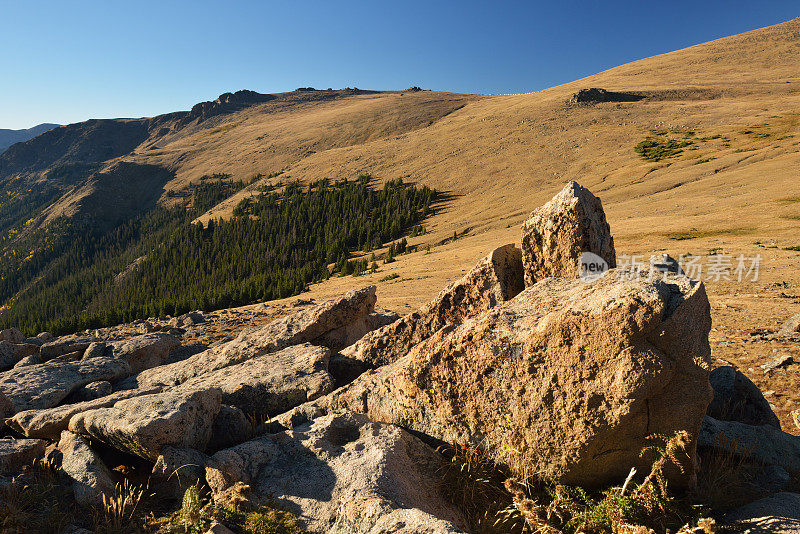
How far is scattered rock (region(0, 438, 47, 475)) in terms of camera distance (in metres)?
5.98

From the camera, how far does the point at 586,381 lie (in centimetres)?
513

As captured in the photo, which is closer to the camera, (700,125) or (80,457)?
(80,457)

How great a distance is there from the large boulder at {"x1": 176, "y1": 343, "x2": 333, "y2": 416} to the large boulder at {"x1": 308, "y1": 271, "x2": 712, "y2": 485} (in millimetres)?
3170

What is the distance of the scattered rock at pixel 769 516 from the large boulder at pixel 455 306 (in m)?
4.89

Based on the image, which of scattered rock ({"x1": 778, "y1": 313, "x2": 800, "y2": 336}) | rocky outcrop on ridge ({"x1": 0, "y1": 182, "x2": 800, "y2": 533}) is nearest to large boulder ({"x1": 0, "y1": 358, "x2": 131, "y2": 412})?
rocky outcrop on ridge ({"x1": 0, "y1": 182, "x2": 800, "y2": 533})

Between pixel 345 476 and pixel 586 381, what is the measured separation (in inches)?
137

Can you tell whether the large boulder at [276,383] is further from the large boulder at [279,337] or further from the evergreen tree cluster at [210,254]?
the evergreen tree cluster at [210,254]

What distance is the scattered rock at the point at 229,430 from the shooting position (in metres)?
6.80

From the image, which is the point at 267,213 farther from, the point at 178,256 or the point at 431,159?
the point at 431,159

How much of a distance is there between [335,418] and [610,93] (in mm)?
137450

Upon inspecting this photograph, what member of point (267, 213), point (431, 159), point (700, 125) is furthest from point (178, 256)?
point (700, 125)

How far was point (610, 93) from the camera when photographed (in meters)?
116

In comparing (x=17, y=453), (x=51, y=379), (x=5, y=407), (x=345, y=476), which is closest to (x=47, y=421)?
(x=17, y=453)

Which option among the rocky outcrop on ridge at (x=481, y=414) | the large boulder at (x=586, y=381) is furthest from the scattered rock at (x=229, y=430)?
the large boulder at (x=586, y=381)
